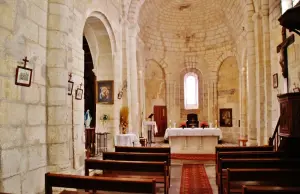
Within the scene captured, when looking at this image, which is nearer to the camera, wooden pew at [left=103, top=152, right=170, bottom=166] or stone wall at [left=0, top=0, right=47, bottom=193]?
stone wall at [left=0, top=0, right=47, bottom=193]

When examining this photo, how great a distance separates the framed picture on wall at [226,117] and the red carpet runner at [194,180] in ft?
23.1

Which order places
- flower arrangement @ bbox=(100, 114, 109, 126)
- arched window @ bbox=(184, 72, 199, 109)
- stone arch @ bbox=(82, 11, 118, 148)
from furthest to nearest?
arched window @ bbox=(184, 72, 199, 109)
flower arrangement @ bbox=(100, 114, 109, 126)
stone arch @ bbox=(82, 11, 118, 148)

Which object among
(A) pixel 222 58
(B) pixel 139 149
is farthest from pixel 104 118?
(A) pixel 222 58

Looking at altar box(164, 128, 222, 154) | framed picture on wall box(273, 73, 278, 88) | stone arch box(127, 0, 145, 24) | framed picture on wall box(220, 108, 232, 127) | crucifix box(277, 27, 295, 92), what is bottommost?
altar box(164, 128, 222, 154)

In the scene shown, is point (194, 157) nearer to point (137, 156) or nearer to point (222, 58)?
point (137, 156)

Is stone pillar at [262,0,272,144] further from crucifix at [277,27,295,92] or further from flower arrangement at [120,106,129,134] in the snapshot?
flower arrangement at [120,106,129,134]

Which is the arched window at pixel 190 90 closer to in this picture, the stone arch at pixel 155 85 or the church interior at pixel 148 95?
the church interior at pixel 148 95

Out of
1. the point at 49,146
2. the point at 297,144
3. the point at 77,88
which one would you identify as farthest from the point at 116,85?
the point at 297,144

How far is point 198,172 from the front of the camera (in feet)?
24.8

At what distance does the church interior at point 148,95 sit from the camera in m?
3.89

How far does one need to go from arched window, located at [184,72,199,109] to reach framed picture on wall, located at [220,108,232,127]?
1771 millimetres

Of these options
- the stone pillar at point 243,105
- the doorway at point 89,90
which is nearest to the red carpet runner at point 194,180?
the stone pillar at point 243,105

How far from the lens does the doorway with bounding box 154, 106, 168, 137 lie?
15.8 metres

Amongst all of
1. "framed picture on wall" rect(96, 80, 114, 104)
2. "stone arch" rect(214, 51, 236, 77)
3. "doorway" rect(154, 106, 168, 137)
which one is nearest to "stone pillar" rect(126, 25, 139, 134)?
"framed picture on wall" rect(96, 80, 114, 104)
